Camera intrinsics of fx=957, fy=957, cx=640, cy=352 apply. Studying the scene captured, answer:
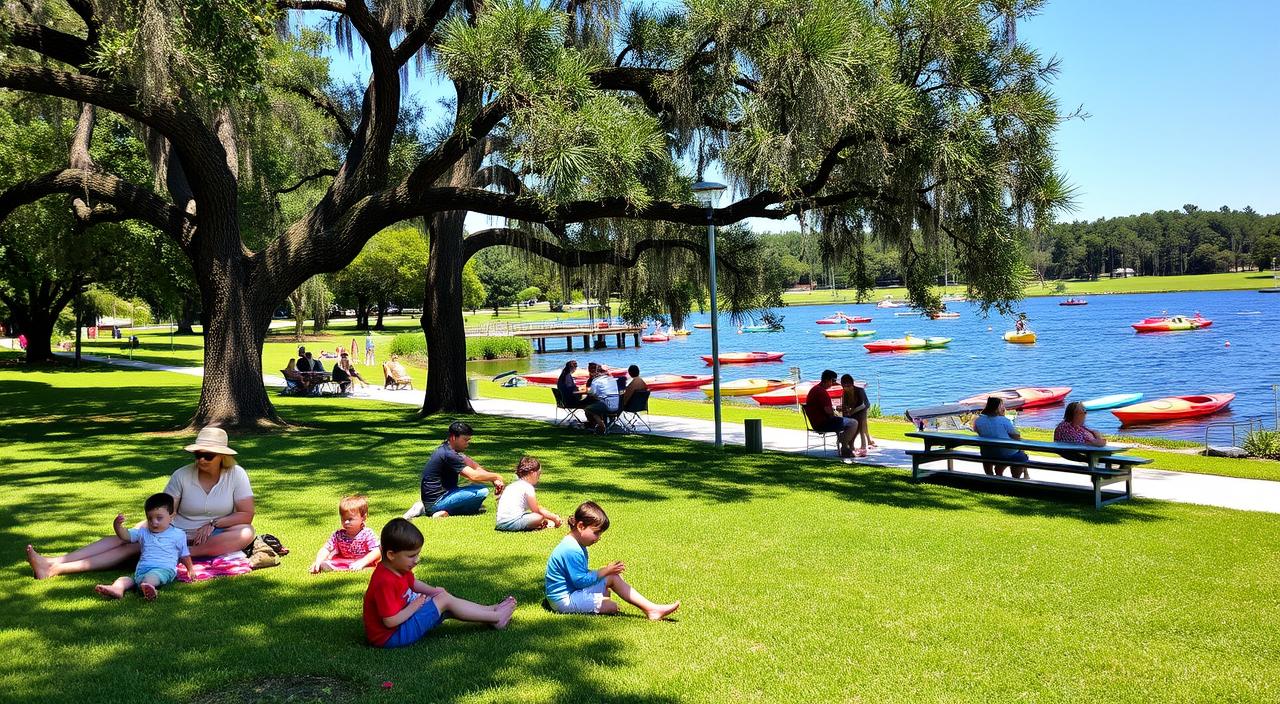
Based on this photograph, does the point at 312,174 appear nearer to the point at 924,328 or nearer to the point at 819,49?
the point at 819,49

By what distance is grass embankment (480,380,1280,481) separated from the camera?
12.5 m

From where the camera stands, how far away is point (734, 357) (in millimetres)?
49062

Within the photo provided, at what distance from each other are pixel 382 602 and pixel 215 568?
226cm

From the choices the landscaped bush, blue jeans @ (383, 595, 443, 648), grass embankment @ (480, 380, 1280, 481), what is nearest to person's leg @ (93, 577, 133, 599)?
blue jeans @ (383, 595, 443, 648)

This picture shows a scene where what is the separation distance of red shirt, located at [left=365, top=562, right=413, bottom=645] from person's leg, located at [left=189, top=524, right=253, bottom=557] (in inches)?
→ 84.6

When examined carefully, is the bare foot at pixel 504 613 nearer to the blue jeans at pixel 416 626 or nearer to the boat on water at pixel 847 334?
the blue jeans at pixel 416 626

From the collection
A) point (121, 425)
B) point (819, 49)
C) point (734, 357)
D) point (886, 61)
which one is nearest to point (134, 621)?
point (819, 49)

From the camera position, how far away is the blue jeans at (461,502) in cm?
895

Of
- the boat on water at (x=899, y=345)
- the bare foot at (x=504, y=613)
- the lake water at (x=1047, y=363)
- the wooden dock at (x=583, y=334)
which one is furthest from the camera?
the wooden dock at (x=583, y=334)

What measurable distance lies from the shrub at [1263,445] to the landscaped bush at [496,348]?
42.3 metres

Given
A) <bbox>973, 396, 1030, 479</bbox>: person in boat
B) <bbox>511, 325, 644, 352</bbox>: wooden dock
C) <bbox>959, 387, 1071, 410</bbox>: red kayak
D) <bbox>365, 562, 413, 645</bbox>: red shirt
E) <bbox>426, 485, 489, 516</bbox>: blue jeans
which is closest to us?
<bbox>365, 562, 413, 645</bbox>: red shirt

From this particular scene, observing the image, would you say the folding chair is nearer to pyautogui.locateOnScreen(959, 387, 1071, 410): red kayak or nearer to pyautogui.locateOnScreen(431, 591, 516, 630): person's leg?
pyautogui.locateOnScreen(431, 591, 516, 630): person's leg

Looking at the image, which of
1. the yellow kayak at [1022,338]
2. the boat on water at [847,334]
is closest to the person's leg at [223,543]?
the yellow kayak at [1022,338]

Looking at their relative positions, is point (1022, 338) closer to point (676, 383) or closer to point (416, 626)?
point (676, 383)
